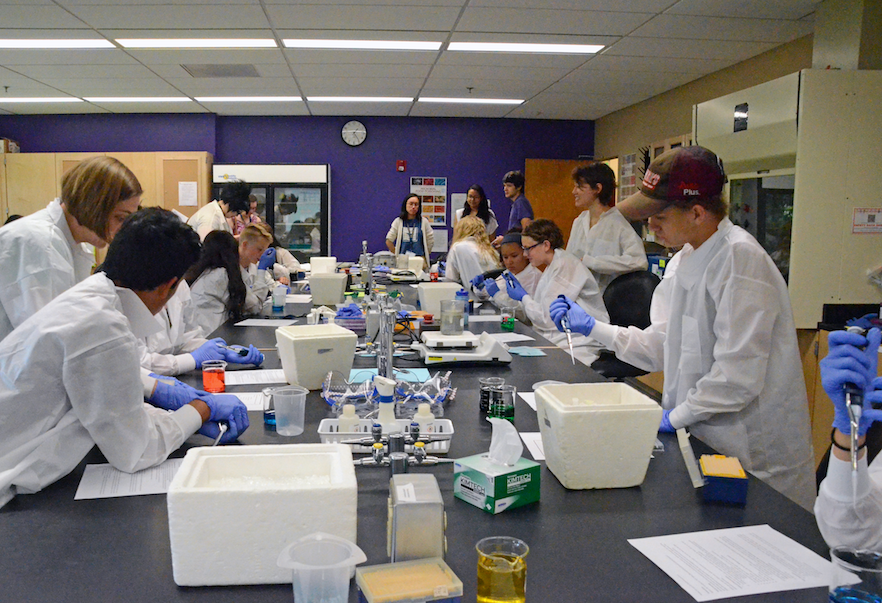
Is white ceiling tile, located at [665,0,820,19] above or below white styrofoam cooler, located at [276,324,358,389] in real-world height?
above

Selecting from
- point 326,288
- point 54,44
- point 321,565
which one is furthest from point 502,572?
point 54,44

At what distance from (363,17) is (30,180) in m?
5.94

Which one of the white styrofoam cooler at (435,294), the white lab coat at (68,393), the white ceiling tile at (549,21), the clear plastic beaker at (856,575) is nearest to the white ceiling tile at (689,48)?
the white ceiling tile at (549,21)

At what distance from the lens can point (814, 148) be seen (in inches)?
141

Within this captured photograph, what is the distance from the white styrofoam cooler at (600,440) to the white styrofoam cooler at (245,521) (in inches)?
19.5

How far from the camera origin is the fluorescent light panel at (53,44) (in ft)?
17.2

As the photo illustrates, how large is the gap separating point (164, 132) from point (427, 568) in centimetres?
890

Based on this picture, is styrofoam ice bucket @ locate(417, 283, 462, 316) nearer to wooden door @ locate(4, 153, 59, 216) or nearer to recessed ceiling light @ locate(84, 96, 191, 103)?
recessed ceiling light @ locate(84, 96, 191, 103)

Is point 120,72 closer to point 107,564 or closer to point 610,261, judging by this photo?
point 610,261

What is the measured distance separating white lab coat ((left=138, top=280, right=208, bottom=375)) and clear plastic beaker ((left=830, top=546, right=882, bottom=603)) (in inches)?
68.8

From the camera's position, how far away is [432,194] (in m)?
9.37

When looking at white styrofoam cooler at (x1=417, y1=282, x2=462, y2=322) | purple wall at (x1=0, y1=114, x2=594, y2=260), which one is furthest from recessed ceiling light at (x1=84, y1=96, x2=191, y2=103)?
white styrofoam cooler at (x1=417, y1=282, x2=462, y2=322)

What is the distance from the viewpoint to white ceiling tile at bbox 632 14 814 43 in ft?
15.0

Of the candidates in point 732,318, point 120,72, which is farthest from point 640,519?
point 120,72
